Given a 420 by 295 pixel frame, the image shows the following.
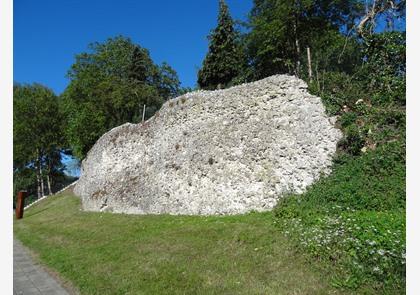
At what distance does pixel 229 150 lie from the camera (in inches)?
466

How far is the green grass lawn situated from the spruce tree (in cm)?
1726

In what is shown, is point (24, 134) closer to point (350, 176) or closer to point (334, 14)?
point (334, 14)

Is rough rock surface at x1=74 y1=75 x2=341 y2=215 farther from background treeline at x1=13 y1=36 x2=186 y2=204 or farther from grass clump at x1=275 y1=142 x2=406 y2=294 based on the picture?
background treeline at x1=13 y1=36 x2=186 y2=204

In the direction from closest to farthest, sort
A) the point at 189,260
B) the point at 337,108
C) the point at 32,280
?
the point at 189,260
the point at 32,280
the point at 337,108

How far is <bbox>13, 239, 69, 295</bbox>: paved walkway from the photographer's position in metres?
6.51

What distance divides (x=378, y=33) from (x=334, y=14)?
535 inches

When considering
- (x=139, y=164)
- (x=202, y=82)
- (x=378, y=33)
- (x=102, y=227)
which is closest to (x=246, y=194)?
(x=102, y=227)

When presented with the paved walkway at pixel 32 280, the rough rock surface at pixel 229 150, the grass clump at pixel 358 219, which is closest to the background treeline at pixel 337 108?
the grass clump at pixel 358 219

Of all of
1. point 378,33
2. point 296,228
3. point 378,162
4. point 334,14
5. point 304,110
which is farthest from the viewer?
point 334,14

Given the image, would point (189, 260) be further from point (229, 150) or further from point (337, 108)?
point (337, 108)

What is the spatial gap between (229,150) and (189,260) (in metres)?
5.42

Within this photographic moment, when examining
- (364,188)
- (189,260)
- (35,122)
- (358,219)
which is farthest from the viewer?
(35,122)

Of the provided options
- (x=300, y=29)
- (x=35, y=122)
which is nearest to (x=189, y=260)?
(x=300, y=29)

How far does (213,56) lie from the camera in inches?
1073
